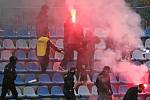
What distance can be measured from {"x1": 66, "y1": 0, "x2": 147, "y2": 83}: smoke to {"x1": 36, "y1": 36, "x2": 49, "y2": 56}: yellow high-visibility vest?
272cm

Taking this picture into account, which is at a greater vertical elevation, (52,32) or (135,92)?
(52,32)

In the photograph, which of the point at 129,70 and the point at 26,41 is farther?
the point at 26,41

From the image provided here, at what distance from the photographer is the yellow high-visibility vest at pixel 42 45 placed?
2036cm

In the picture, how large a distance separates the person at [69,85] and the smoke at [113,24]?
3727mm

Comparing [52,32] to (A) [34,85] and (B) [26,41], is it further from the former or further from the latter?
(A) [34,85]

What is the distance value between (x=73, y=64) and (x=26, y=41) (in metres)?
2.91

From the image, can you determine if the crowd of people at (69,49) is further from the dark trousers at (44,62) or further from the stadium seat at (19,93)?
the stadium seat at (19,93)

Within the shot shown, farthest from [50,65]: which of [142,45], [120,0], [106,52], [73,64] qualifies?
[120,0]

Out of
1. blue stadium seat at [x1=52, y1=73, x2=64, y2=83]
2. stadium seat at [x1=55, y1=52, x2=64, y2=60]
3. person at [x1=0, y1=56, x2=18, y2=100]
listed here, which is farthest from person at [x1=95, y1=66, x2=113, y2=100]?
stadium seat at [x1=55, y1=52, x2=64, y2=60]

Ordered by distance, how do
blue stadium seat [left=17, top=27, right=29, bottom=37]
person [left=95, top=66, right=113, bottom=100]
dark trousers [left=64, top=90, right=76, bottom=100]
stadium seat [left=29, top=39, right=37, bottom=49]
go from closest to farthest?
person [left=95, top=66, right=113, bottom=100], dark trousers [left=64, top=90, right=76, bottom=100], stadium seat [left=29, top=39, right=37, bottom=49], blue stadium seat [left=17, top=27, right=29, bottom=37]

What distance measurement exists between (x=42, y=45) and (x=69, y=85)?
2.72m

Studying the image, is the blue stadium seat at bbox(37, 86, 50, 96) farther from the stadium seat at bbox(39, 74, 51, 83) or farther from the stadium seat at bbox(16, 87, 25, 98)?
the stadium seat at bbox(16, 87, 25, 98)

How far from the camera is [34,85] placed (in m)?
20.6

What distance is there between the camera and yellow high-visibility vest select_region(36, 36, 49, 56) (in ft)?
66.8
